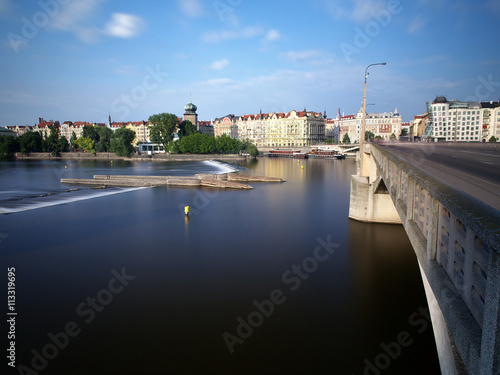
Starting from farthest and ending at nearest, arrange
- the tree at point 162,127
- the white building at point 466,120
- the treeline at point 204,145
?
the tree at point 162,127, the treeline at point 204,145, the white building at point 466,120

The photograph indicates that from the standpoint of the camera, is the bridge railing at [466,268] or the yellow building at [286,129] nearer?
the bridge railing at [466,268]

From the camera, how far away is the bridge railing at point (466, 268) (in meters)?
2.52

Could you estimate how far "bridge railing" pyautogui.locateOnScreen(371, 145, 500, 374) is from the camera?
8.27ft

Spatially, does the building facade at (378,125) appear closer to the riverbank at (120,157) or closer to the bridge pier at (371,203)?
the riverbank at (120,157)

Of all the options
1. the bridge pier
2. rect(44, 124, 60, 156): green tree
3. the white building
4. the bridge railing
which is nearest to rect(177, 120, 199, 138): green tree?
rect(44, 124, 60, 156): green tree

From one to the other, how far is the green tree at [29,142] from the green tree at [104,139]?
16.2 m

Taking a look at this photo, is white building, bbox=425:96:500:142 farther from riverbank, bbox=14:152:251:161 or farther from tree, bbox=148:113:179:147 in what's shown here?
tree, bbox=148:113:179:147

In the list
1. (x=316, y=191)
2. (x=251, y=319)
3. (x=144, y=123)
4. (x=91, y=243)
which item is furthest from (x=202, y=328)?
(x=144, y=123)

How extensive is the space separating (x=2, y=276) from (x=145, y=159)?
7813 centimetres

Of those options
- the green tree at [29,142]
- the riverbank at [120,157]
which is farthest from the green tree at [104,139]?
the green tree at [29,142]

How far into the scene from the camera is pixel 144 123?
447 feet

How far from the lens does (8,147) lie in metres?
88.7

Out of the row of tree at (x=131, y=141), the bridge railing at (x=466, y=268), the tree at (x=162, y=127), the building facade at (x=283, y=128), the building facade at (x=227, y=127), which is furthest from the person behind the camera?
the building facade at (x=227, y=127)

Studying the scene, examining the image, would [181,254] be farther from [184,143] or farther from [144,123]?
[144,123]
